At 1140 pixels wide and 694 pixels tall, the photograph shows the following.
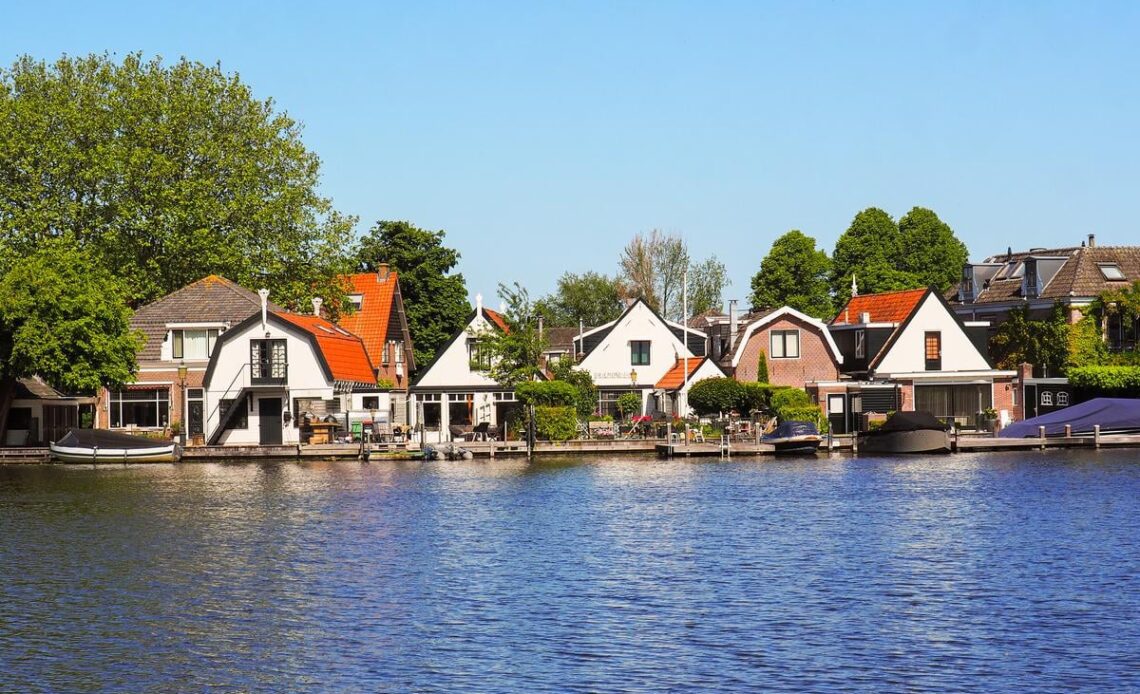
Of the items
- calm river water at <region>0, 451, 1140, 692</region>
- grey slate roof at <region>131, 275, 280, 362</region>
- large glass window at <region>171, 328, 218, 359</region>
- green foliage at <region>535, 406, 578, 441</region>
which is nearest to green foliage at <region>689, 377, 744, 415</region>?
green foliage at <region>535, 406, 578, 441</region>

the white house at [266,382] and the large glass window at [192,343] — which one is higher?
the large glass window at [192,343]

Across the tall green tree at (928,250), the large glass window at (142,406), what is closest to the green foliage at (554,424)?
the large glass window at (142,406)

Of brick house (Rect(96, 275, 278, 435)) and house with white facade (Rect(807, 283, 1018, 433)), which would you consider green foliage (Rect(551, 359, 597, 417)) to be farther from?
brick house (Rect(96, 275, 278, 435))

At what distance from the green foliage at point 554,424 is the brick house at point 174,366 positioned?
18.2m

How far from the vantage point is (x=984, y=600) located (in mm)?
36000

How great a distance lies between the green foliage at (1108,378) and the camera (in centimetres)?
9412

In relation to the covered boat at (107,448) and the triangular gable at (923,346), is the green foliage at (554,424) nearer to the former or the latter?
the covered boat at (107,448)

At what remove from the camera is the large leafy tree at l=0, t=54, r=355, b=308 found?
304 ft

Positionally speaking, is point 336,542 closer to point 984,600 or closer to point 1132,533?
point 984,600

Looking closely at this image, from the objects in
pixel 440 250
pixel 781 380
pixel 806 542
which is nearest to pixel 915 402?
pixel 781 380

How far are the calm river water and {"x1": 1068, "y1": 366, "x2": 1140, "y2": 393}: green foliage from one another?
27055mm

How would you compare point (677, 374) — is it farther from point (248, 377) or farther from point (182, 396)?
point (182, 396)

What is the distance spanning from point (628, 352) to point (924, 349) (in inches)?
747

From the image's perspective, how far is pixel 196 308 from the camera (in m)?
90.1
